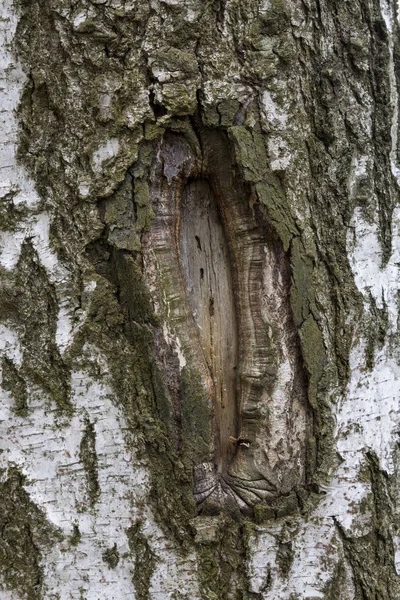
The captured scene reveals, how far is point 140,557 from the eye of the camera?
154 cm

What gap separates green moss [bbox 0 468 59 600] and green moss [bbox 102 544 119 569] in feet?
0.47

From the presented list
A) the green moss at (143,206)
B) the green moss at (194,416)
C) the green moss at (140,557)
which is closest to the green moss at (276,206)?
the green moss at (143,206)

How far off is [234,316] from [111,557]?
0.73m

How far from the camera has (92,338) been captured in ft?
4.97

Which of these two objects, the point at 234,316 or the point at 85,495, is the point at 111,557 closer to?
the point at 85,495

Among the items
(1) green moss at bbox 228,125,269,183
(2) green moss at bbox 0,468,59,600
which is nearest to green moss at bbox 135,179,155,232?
(1) green moss at bbox 228,125,269,183

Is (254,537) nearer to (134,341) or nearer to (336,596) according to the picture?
(336,596)

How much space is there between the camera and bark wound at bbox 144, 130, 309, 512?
4.99ft

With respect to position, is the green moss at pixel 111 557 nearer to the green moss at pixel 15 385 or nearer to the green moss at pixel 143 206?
the green moss at pixel 15 385

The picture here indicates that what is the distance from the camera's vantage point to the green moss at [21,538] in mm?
1549

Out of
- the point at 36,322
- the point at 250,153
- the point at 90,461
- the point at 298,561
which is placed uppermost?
the point at 250,153

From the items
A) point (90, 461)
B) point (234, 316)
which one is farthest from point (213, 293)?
point (90, 461)

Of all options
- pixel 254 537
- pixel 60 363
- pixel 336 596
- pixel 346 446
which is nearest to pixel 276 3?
pixel 60 363

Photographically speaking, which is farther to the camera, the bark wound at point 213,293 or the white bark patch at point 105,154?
the bark wound at point 213,293
